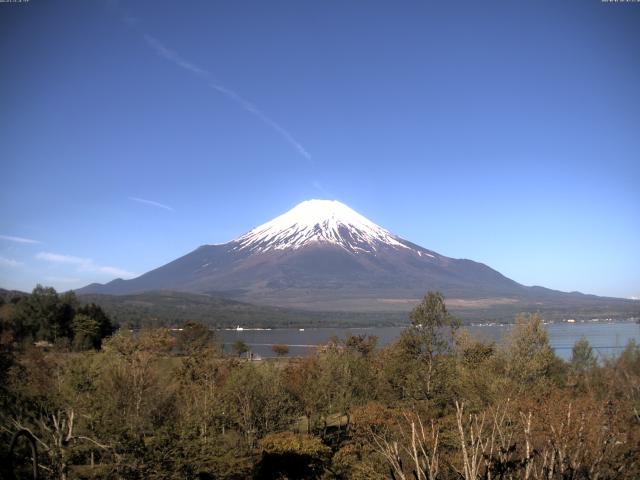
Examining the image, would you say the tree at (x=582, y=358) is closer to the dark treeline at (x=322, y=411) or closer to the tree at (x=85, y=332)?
the dark treeline at (x=322, y=411)

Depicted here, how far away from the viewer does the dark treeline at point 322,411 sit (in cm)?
1180

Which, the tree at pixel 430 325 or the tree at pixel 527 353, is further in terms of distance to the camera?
the tree at pixel 527 353

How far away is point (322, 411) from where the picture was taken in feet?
87.5

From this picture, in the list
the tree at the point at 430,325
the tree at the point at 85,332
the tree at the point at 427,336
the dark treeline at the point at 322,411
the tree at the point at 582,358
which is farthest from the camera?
the tree at the point at 85,332

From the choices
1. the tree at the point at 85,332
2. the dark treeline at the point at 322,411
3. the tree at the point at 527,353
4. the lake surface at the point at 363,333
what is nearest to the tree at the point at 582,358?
the dark treeline at the point at 322,411

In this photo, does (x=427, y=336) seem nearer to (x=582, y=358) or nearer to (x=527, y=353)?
(x=527, y=353)

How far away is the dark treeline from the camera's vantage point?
11.8 m

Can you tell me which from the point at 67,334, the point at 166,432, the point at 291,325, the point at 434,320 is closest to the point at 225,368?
the point at 434,320

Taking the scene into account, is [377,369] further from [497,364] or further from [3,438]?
[3,438]

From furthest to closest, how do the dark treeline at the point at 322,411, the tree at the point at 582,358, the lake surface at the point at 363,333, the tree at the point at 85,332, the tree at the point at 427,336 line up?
1. the lake surface at the point at 363,333
2. the tree at the point at 85,332
3. the tree at the point at 582,358
4. the tree at the point at 427,336
5. the dark treeline at the point at 322,411

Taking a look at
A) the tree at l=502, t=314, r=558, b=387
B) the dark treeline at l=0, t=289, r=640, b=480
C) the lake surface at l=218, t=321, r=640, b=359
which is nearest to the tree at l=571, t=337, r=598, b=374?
the dark treeline at l=0, t=289, r=640, b=480

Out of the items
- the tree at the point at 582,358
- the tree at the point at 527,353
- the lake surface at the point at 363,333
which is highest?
the tree at the point at 527,353

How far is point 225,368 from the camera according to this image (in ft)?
110

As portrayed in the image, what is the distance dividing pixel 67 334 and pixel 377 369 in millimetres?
46363
